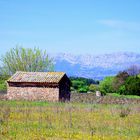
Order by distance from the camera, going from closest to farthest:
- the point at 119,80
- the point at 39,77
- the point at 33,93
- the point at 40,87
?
the point at 33,93 → the point at 40,87 → the point at 39,77 → the point at 119,80

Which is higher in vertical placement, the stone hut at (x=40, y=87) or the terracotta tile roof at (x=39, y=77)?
the terracotta tile roof at (x=39, y=77)

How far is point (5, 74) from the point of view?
77.2 metres

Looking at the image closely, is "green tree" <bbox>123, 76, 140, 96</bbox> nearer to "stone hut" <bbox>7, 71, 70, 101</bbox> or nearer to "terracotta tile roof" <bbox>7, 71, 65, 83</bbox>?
"stone hut" <bbox>7, 71, 70, 101</bbox>

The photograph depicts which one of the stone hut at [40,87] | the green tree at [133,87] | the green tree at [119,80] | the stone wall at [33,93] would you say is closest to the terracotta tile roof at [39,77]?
the stone hut at [40,87]

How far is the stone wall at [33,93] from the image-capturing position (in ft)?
153

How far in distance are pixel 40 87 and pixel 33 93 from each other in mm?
997

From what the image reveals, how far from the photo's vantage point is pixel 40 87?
4769cm

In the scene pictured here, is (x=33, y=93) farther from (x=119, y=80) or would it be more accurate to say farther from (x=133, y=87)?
(x=119, y=80)

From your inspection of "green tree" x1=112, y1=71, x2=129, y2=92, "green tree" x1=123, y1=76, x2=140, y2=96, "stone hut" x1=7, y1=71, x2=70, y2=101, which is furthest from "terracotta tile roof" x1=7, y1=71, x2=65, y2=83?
"green tree" x1=112, y1=71, x2=129, y2=92

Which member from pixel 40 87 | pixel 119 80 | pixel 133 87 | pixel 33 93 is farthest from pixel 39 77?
pixel 119 80

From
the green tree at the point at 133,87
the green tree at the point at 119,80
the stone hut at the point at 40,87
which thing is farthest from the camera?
the green tree at the point at 119,80

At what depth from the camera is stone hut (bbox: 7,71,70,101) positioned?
153 feet

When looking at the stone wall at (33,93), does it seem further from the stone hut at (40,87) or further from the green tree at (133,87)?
the green tree at (133,87)

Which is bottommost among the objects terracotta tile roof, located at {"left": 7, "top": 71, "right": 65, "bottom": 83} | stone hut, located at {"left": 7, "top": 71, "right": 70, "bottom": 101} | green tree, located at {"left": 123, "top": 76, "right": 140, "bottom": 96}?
green tree, located at {"left": 123, "top": 76, "right": 140, "bottom": 96}
